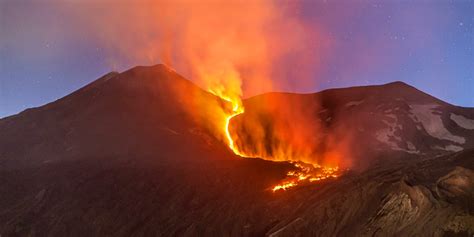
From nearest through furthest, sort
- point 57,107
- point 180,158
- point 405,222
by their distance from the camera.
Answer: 1. point 405,222
2. point 180,158
3. point 57,107

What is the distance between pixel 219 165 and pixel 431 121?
38.2m

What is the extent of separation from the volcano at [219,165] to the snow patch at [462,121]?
31cm

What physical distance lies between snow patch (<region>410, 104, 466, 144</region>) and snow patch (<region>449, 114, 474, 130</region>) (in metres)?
2.45

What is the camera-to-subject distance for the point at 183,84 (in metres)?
88.6

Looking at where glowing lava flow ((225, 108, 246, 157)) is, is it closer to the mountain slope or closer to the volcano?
the volcano

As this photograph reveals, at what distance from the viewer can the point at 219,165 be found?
4712 cm

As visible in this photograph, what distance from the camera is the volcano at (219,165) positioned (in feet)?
87.3

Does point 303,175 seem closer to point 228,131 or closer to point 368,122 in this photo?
point 228,131

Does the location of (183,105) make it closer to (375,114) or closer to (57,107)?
(57,107)

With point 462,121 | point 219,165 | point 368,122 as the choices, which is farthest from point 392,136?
point 219,165

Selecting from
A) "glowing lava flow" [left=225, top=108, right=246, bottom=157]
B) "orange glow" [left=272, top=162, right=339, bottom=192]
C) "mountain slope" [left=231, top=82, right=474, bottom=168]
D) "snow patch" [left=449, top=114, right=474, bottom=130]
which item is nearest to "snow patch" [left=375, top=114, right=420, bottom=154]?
"mountain slope" [left=231, top=82, right=474, bottom=168]

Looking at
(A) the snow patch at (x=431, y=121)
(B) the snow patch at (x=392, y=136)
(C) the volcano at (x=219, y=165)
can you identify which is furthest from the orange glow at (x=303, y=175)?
(A) the snow patch at (x=431, y=121)

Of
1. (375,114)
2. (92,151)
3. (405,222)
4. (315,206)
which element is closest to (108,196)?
(92,151)

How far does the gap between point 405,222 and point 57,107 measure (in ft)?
212
